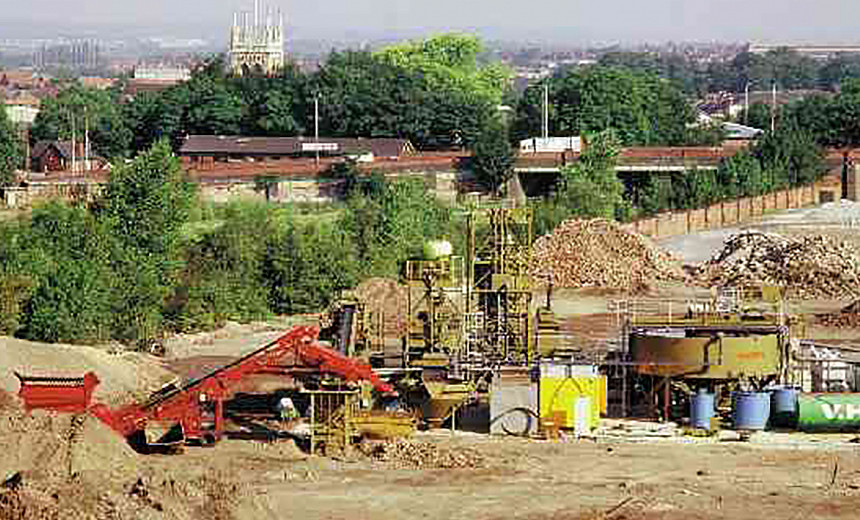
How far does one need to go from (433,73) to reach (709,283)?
81401 mm

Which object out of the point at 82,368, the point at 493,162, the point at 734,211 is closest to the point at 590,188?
the point at 734,211

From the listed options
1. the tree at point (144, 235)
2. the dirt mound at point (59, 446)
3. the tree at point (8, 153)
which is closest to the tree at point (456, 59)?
the tree at point (8, 153)

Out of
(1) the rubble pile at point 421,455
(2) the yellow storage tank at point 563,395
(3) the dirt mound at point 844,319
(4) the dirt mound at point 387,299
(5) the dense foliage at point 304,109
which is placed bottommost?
(3) the dirt mound at point 844,319

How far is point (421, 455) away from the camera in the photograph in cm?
3772

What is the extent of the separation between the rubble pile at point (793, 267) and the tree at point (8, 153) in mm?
47838

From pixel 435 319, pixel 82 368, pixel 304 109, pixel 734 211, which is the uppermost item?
pixel 304 109

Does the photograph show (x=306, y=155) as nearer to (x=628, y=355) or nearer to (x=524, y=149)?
(x=524, y=149)

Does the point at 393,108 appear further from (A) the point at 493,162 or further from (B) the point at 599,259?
(B) the point at 599,259

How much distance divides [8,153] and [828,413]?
255 feet

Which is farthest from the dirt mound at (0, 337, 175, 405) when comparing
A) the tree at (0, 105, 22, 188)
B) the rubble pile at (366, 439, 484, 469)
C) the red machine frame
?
the tree at (0, 105, 22, 188)

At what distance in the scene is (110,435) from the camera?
3522 centimetres

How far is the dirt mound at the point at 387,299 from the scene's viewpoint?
55.0m

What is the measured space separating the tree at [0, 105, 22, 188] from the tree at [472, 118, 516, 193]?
24.6 meters

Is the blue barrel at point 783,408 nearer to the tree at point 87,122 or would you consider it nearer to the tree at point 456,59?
the tree at point 87,122
